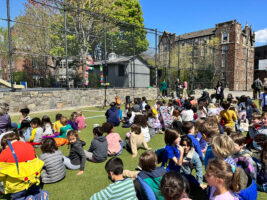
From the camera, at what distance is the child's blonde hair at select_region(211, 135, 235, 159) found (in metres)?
2.79

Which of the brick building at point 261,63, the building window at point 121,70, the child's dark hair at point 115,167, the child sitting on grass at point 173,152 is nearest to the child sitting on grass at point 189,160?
the child sitting on grass at point 173,152

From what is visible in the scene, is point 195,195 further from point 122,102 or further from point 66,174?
point 122,102

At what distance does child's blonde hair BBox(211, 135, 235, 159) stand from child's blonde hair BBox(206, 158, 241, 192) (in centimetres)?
62

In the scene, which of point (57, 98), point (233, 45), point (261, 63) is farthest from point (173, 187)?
point (261, 63)

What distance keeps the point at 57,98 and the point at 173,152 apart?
10845 mm

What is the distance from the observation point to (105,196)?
7.42ft

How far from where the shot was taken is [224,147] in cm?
280

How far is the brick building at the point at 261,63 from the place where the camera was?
45100 millimetres

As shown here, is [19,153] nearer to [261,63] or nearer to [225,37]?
[225,37]

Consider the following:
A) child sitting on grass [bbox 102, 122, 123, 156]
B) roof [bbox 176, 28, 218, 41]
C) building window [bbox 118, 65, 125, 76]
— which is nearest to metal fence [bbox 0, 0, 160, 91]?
building window [bbox 118, 65, 125, 76]

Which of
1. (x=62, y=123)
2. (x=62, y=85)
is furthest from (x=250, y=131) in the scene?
(x=62, y=85)

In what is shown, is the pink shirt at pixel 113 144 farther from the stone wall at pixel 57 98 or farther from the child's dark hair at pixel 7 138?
the stone wall at pixel 57 98

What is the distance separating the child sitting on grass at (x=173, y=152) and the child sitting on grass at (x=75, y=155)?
1.79m

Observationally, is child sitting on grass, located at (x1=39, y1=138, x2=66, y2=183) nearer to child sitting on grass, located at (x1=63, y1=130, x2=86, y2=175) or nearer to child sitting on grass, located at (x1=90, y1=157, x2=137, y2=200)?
child sitting on grass, located at (x1=63, y1=130, x2=86, y2=175)
